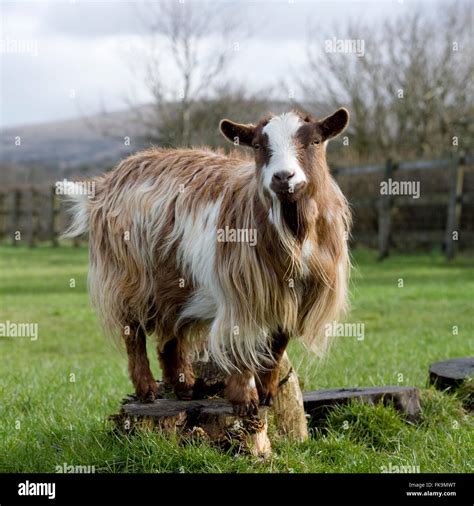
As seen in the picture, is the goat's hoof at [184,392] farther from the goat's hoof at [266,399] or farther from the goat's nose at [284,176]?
the goat's nose at [284,176]

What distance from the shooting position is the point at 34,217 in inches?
1296

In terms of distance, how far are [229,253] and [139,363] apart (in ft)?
3.75

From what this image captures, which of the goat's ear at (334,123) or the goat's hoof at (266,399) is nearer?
the goat's ear at (334,123)

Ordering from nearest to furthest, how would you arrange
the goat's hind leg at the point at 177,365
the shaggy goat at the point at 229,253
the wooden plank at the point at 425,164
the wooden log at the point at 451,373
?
the shaggy goat at the point at 229,253
the goat's hind leg at the point at 177,365
the wooden log at the point at 451,373
the wooden plank at the point at 425,164

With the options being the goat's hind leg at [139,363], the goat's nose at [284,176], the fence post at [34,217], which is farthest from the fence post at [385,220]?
the goat's nose at [284,176]

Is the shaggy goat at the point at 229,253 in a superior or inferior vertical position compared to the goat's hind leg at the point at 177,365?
superior

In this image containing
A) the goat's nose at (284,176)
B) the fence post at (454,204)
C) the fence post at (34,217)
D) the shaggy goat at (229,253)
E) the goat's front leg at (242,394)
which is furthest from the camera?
the fence post at (34,217)

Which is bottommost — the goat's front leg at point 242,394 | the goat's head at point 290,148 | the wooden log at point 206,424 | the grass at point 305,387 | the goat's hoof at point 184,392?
the grass at point 305,387

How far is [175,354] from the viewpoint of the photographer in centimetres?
596

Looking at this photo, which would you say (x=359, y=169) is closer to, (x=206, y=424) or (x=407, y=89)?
(x=407, y=89)

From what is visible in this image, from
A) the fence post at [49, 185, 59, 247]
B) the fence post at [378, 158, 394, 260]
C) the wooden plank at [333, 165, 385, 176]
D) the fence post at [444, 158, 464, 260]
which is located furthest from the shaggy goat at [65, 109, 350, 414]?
the fence post at [49, 185, 59, 247]

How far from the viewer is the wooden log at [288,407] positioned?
5715 millimetres
